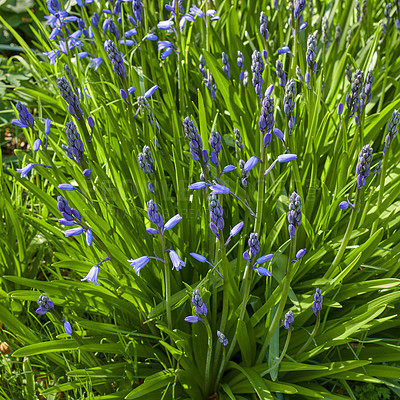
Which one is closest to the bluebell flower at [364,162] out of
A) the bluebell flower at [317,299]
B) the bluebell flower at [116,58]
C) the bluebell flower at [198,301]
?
the bluebell flower at [317,299]

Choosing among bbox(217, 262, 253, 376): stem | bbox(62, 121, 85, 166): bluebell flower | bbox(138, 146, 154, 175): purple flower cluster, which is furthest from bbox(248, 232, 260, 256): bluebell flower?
bbox(62, 121, 85, 166): bluebell flower

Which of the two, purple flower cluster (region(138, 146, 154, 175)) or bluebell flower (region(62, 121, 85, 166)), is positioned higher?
bluebell flower (region(62, 121, 85, 166))

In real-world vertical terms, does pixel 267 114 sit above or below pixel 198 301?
above

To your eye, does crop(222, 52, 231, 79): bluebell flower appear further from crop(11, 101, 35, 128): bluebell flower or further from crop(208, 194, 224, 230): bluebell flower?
A: crop(208, 194, 224, 230): bluebell flower

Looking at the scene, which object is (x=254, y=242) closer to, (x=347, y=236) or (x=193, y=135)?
(x=193, y=135)

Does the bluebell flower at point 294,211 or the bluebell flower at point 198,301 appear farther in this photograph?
the bluebell flower at point 198,301

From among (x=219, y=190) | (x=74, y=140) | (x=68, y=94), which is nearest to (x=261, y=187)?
(x=219, y=190)

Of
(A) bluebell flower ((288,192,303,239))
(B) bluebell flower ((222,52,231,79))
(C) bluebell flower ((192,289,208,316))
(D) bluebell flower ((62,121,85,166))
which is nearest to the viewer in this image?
(A) bluebell flower ((288,192,303,239))

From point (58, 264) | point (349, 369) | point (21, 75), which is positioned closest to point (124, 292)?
point (58, 264)

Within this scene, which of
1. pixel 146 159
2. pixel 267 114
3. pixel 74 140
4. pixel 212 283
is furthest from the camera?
pixel 212 283

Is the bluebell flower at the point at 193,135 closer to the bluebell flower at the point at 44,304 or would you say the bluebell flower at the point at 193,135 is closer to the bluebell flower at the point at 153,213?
the bluebell flower at the point at 153,213

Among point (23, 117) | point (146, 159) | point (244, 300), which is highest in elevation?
point (23, 117)

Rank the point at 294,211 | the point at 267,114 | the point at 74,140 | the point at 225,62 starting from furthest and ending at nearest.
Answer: the point at 225,62 < the point at 74,140 < the point at 267,114 < the point at 294,211

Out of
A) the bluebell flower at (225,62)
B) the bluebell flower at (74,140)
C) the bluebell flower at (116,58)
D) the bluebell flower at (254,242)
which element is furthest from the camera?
the bluebell flower at (225,62)
